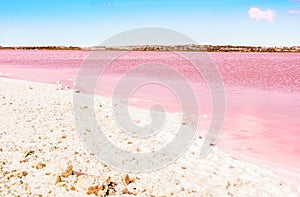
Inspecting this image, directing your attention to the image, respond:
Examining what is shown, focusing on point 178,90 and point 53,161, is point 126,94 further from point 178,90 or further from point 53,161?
point 53,161

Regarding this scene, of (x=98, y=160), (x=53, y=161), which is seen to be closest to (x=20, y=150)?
(x=53, y=161)

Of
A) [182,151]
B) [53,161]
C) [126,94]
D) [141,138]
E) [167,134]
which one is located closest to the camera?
[53,161]

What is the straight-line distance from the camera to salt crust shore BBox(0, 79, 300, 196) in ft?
21.5

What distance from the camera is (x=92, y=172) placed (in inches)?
292

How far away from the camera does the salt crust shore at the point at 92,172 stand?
6.55 m

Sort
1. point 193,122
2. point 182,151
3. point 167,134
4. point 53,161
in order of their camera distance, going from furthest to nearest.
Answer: point 193,122
point 167,134
point 182,151
point 53,161

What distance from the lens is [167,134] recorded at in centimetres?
1124

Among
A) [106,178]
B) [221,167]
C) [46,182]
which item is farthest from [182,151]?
[46,182]

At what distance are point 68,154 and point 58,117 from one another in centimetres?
370

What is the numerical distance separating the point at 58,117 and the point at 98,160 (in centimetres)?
405

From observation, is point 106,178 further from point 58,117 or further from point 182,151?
point 58,117

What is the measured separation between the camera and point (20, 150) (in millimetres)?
8141

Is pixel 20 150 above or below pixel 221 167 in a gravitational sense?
above

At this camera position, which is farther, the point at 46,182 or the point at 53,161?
the point at 53,161
